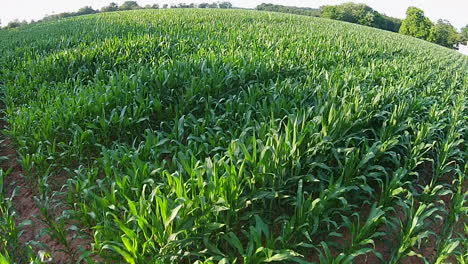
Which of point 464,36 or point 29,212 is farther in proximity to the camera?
point 464,36

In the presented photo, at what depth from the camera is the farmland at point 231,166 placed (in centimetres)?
221

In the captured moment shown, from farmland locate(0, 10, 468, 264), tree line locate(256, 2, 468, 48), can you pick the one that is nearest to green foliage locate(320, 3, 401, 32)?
tree line locate(256, 2, 468, 48)

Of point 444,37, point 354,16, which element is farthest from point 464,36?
point 354,16

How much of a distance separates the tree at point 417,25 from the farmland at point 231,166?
1924 inches

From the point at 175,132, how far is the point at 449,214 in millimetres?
2710

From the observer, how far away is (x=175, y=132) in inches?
142

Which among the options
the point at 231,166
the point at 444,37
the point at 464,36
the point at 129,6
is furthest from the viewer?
the point at 464,36

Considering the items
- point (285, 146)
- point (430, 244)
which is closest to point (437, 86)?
point (430, 244)

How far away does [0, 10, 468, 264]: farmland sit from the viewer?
2211mm

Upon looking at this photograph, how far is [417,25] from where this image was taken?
49.0 meters

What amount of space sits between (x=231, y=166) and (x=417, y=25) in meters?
56.5

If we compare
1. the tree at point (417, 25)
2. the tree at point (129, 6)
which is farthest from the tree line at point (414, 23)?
the tree at point (129, 6)

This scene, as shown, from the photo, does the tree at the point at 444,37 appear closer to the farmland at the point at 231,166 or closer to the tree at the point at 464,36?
the tree at the point at 464,36

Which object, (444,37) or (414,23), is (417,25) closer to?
(414,23)
